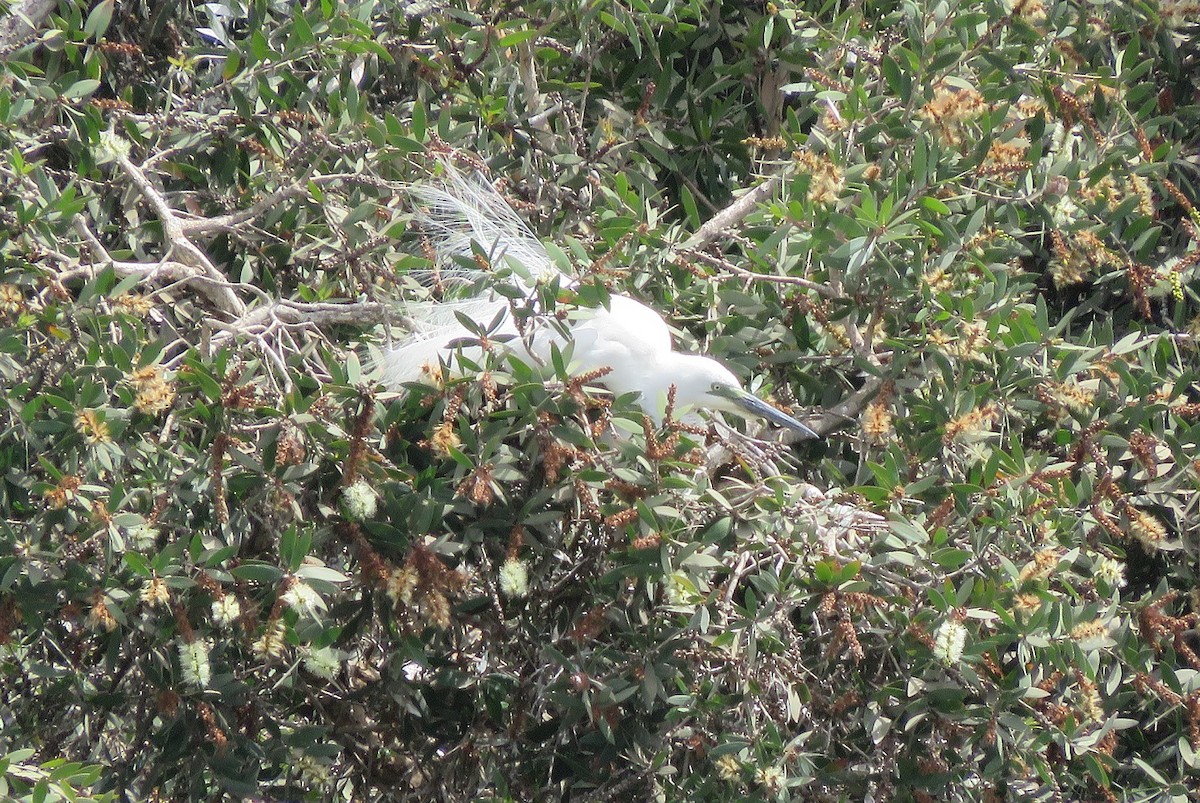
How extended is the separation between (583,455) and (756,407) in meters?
0.57

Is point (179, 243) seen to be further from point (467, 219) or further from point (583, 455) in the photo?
point (583, 455)

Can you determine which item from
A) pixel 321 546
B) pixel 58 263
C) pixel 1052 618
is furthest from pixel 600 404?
pixel 58 263

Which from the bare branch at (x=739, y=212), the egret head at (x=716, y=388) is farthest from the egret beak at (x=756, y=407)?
the bare branch at (x=739, y=212)

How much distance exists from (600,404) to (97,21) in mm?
1336

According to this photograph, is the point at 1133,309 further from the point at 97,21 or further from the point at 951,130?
the point at 97,21

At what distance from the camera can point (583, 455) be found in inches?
80.0

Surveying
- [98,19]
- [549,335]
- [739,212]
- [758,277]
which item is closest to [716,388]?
[758,277]

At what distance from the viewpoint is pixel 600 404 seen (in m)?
2.13

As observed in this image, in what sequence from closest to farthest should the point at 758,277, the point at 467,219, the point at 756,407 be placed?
the point at 758,277 < the point at 756,407 < the point at 467,219

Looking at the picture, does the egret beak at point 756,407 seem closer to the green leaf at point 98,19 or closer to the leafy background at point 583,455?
the leafy background at point 583,455

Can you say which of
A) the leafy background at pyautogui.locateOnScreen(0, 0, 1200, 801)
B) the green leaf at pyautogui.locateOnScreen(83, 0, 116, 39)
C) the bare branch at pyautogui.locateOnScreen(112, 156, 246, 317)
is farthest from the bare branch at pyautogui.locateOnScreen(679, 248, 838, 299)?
the green leaf at pyautogui.locateOnScreen(83, 0, 116, 39)

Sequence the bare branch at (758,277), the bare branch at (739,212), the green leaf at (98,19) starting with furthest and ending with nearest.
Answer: the bare branch at (739,212) < the green leaf at (98,19) < the bare branch at (758,277)

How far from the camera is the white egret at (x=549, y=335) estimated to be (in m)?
2.44

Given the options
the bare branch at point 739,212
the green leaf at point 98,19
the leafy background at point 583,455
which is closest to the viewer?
the leafy background at point 583,455
